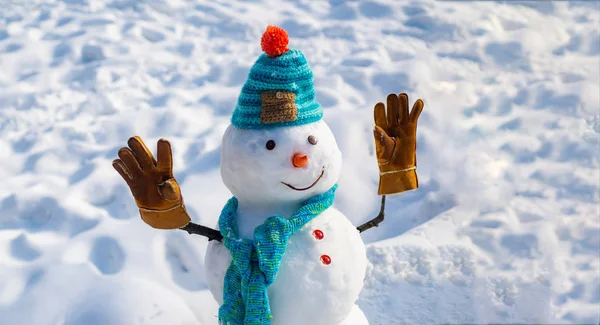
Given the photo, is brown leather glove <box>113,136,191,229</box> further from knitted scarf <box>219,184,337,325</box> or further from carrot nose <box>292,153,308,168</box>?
carrot nose <box>292,153,308,168</box>

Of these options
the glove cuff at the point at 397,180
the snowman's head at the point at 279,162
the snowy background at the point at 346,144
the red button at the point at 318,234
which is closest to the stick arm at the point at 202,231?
the snowman's head at the point at 279,162

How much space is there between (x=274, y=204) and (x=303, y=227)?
0.09 meters

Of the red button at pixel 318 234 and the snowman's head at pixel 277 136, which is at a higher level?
the snowman's head at pixel 277 136

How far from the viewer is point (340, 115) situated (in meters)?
3.03

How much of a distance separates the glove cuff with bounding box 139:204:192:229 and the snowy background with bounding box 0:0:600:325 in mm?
632

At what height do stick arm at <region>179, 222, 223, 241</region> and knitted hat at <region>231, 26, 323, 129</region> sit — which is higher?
knitted hat at <region>231, 26, 323, 129</region>

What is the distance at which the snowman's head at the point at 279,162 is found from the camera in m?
1.40

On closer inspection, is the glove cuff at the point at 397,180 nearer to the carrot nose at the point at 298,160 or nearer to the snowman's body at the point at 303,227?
the snowman's body at the point at 303,227

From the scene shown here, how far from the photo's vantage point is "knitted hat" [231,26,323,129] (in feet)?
4.60

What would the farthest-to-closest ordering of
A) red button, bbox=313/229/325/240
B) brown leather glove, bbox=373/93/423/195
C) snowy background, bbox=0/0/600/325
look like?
snowy background, bbox=0/0/600/325
brown leather glove, bbox=373/93/423/195
red button, bbox=313/229/325/240

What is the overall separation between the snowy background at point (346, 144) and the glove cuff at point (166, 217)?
63cm

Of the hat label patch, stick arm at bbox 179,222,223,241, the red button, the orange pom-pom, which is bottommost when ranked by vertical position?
stick arm at bbox 179,222,223,241

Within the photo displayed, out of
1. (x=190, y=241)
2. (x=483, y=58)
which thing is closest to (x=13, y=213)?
(x=190, y=241)

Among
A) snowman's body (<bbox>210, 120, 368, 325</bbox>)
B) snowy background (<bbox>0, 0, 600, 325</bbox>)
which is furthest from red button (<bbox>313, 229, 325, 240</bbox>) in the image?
snowy background (<bbox>0, 0, 600, 325</bbox>)
